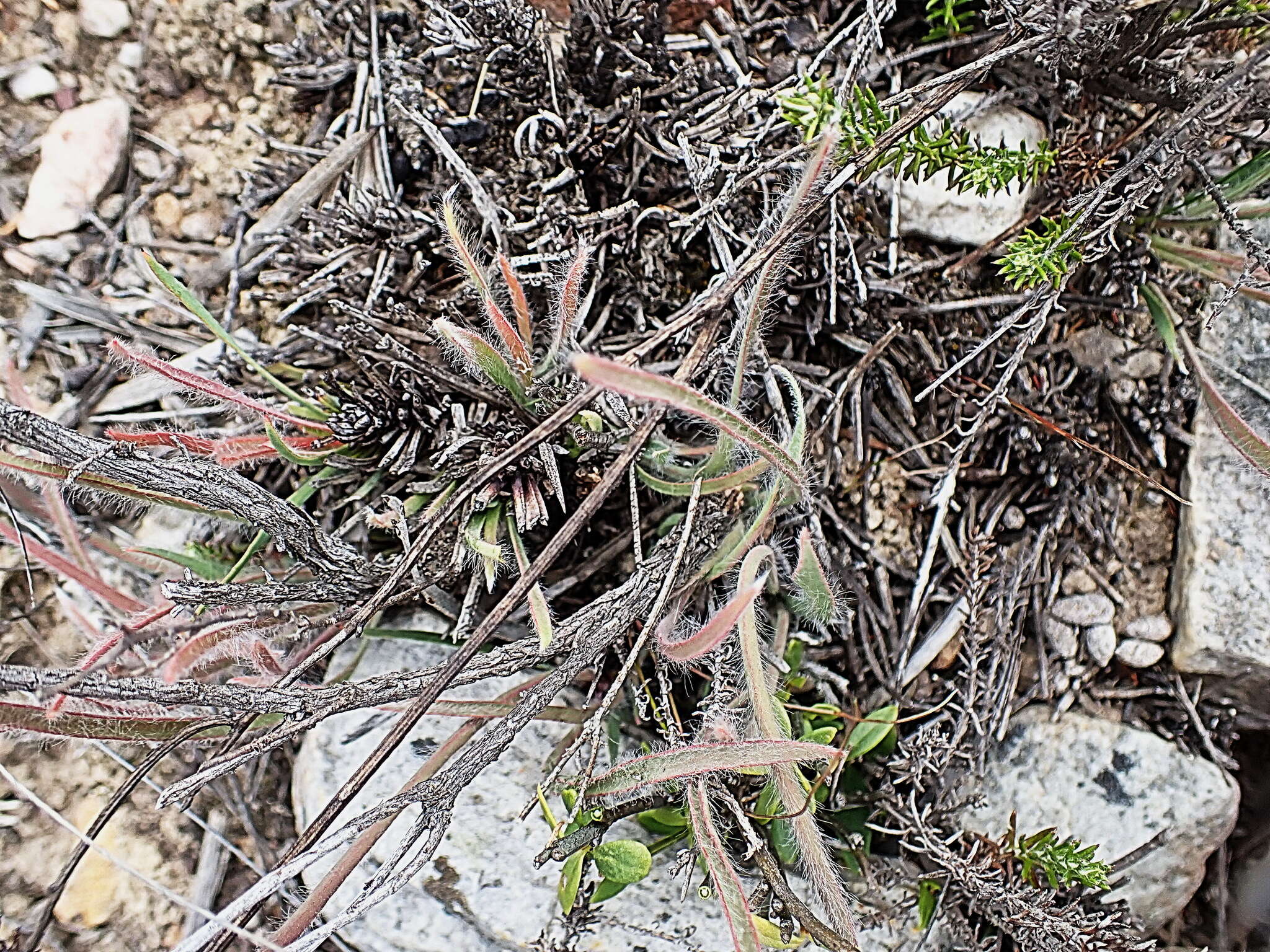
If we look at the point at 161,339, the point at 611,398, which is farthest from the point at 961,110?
the point at 161,339

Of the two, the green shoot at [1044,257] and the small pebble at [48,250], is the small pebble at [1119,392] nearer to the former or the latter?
the green shoot at [1044,257]

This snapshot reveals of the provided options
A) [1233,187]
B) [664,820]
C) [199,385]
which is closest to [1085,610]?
[1233,187]

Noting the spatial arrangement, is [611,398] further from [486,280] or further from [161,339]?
[161,339]

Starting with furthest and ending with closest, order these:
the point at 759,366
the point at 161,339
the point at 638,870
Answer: the point at 161,339, the point at 759,366, the point at 638,870

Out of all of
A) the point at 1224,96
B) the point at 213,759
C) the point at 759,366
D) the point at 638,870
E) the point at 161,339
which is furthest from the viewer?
the point at 161,339

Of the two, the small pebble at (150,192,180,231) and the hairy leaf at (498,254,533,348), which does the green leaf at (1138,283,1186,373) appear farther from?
the small pebble at (150,192,180,231)

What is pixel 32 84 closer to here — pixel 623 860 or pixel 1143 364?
pixel 623 860

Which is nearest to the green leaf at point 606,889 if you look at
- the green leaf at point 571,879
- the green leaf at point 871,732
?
the green leaf at point 571,879
